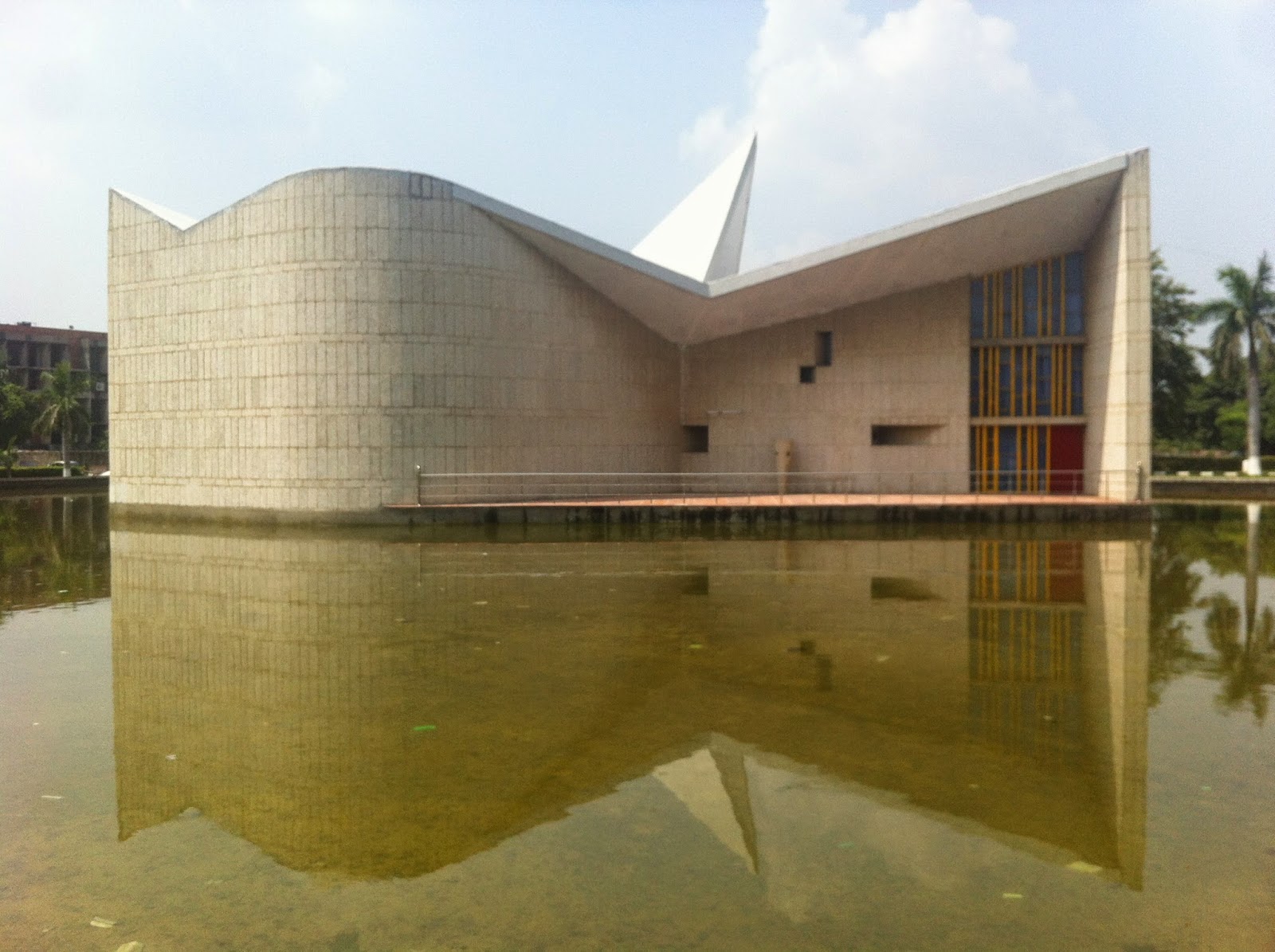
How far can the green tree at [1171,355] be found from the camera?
38281mm

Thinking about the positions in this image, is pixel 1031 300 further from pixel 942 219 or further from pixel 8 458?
pixel 8 458

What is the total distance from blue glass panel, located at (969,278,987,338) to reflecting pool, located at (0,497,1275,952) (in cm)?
1432

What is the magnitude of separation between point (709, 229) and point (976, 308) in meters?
8.62

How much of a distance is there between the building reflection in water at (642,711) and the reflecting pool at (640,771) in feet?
0.10

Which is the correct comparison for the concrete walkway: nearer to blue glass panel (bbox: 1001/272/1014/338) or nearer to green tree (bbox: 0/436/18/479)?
blue glass panel (bbox: 1001/272/1014/338)

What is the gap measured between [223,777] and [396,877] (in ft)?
5.17

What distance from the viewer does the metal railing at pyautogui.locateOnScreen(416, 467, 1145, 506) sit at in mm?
20359

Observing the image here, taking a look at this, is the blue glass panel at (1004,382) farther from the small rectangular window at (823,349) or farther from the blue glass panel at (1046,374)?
the small rectangular window at (823,349)

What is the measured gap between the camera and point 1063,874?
12.0 feet

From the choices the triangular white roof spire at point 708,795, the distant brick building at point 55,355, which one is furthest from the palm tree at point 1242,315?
the distant brick building at point 55,355

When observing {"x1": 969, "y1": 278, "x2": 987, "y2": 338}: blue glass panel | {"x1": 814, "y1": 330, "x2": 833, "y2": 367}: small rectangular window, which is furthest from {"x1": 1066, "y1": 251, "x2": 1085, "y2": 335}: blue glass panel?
{"x1": 814, "y1": 330, "x2": 833, "y2": 367}: small rectangular window

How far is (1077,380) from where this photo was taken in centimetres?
2338

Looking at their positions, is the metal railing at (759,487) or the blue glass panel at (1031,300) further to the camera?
the blue glass panel at (1031,300)

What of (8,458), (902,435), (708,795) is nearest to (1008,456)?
(902,435)
